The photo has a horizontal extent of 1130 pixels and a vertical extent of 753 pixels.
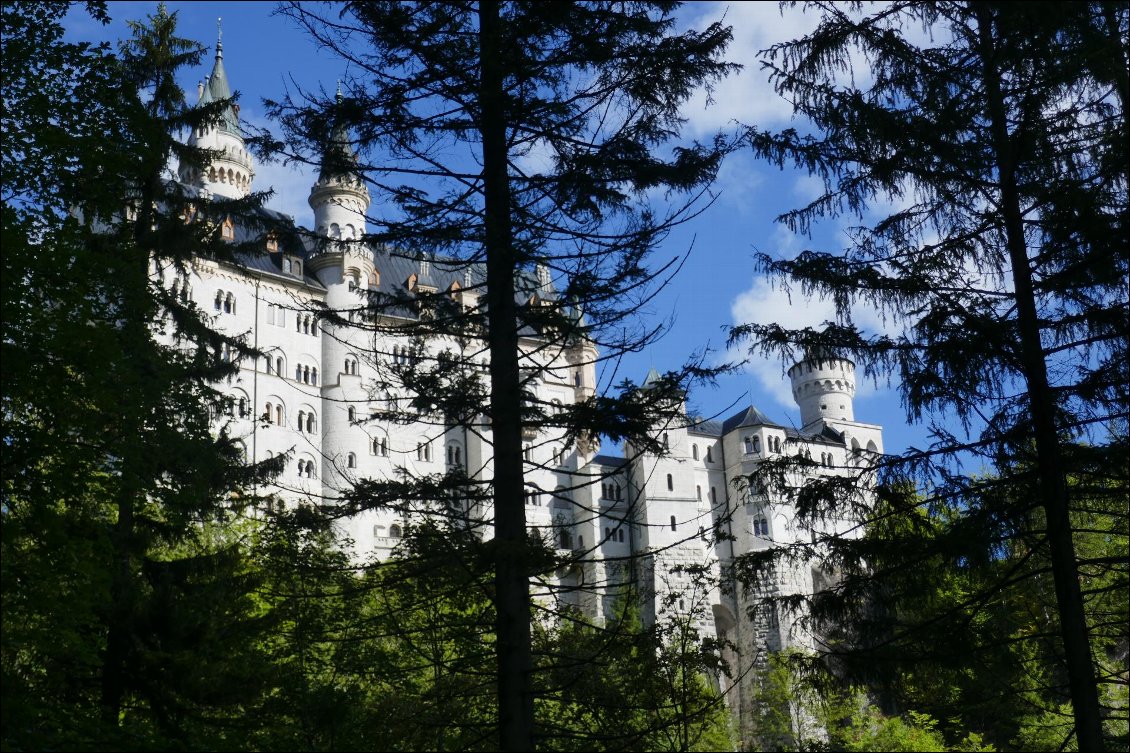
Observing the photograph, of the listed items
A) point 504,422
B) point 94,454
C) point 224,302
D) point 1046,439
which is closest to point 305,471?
point 224,302

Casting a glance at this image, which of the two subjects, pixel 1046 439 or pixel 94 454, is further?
pixel 94 454

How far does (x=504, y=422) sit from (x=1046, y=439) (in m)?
5.19

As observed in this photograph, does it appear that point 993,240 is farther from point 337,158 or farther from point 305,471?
point 305,471

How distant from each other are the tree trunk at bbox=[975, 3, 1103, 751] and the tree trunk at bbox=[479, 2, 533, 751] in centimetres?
492

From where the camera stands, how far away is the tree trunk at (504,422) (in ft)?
33.7

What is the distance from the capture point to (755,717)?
162ft

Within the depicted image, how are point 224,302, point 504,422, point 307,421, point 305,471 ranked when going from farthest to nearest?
1. point 307,421
2. point 224,302
3. point 305,471
4. point 504,422

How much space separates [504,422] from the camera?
11.0 metres

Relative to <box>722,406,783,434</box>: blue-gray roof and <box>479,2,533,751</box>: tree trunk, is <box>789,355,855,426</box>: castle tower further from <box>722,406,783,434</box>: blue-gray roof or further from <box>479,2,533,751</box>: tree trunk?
<box>479,2,533,751</box>: tree trunk

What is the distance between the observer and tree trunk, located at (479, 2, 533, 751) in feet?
33.7

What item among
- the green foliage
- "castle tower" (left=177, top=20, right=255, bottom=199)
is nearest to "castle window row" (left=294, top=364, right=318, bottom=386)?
"castle tower" (left=177, top=20, right=255, bottom=199)

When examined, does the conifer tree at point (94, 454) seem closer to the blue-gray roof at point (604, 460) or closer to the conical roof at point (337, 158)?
the conical roof at point (337, 158)

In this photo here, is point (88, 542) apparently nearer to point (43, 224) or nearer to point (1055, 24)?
point (43, 224)

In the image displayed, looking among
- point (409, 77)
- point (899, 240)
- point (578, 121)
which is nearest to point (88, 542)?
point (409, 77)
